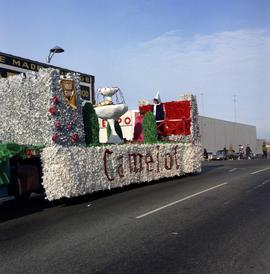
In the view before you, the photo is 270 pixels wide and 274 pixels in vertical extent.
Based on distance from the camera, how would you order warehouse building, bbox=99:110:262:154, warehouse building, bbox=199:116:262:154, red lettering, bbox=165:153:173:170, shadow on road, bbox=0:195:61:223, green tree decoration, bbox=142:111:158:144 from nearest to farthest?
shadow on road, bbox=0:195:61:223, red lettering, bbox=165:153:173:170, green tree decoration, bbox=142:111:158:144, warehouse building, bbox=99:110:262:154, warehouse building, bbox=199:116:262:154

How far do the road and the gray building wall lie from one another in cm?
4787

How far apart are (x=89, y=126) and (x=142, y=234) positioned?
664cm

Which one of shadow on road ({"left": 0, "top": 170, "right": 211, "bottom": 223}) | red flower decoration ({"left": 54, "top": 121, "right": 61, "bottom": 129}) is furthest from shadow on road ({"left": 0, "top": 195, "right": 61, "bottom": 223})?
red flower decoration ({"left": 54, "top": 121, "right": 61, "bottom": 129})

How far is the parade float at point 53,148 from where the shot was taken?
11.1m

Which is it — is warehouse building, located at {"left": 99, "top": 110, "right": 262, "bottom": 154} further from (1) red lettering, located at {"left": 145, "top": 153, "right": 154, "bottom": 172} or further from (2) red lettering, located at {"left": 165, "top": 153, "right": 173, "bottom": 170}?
(1) red lettering, located at {"left": 145, "top": 153, "right": 154, "bottom": 172}

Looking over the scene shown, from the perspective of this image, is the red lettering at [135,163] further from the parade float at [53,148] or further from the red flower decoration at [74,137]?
the red flower decoration at [74,137]

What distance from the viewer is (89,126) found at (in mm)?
14039

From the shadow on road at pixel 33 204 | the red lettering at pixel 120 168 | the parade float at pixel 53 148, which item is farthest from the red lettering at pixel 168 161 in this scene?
the red lettering at pixel 120 168

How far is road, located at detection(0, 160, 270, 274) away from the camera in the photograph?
6082mm

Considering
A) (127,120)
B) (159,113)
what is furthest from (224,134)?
(159,113)

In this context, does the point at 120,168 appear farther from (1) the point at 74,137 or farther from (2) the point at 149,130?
(2) the point at 149,130

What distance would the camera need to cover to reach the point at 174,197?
490 inches

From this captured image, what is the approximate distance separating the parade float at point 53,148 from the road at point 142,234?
2.19 feet

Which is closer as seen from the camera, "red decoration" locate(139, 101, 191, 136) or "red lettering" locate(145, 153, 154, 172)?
"red lettering" locate(145, 153, 154, 172)
